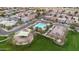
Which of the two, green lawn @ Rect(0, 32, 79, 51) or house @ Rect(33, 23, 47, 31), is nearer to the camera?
green lawn @ Rect(0, 32, 79, 51)

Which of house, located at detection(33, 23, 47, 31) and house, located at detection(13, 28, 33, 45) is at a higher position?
house, located at detection(33, 23, 47, 31)

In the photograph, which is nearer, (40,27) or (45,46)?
(45,46)

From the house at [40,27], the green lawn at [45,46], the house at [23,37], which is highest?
the house at [40,27]

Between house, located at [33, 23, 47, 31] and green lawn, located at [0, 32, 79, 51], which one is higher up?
house, located at [33, 23, 47, 31]

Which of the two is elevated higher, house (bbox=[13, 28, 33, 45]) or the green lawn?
house (bbox=[13, 28, 33, 45])

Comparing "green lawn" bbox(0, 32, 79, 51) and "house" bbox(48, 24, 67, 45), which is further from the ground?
"house" bbox(48, 24, 67, 45)

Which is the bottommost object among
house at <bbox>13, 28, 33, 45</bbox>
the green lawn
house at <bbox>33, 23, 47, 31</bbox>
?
the green lawn
